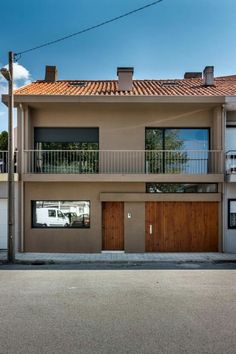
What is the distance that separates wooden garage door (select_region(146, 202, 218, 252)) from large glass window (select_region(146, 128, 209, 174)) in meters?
1.56

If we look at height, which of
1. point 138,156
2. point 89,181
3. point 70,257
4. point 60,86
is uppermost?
point 60,86

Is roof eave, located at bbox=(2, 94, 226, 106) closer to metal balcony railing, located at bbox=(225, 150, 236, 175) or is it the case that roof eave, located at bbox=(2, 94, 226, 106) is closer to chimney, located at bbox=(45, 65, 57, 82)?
metal balcony railing, located at bbox=(225, 150, 236, 175)

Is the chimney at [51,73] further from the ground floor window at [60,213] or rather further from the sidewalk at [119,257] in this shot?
the sidewalk at [119,257]

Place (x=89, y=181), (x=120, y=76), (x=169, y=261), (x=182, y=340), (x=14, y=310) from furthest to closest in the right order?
(x=120, y=76)
(x=89, y=181)
(x=169, y=261)
(x=14, y=310)
(x=182, y=340)

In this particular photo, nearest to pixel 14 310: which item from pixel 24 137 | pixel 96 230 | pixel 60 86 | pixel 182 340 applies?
pixel 182 340

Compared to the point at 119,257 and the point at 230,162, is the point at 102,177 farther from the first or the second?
the point at 230,162

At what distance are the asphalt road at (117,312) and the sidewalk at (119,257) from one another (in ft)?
6.49

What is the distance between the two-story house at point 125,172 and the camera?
573 inches

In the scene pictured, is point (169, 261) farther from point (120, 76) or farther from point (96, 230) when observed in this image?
point (120, 76)

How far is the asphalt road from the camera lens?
17.1ft

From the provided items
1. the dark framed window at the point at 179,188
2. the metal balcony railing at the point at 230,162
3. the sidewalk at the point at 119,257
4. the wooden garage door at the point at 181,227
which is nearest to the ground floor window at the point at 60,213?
the sidewalk at the point at 119,257

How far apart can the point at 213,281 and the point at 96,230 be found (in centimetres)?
625

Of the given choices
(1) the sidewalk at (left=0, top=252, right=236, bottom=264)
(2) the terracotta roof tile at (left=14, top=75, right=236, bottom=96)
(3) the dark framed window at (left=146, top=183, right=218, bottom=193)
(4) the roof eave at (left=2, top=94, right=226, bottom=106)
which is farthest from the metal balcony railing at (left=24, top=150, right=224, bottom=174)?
(1) the sidewalk at (left=0, top=252, right=236, bottom=264)

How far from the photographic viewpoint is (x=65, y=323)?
6.11 m
